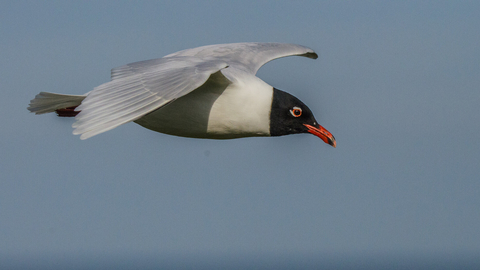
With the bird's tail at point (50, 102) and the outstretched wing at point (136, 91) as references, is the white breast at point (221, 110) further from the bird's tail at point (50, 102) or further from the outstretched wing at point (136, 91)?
the bird's tail at point (50, 102)

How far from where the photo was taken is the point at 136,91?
677 cm

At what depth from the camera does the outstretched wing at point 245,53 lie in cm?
998

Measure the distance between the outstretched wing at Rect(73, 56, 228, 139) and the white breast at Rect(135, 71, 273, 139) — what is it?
654 mm

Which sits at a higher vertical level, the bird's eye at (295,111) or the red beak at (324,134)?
the bird's eye at (295,111)

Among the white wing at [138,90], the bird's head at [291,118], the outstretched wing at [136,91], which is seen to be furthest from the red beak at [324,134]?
the outstretched wing at [136,91]

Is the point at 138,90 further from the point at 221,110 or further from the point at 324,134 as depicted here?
the point at 324,134

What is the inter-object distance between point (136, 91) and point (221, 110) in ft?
6.04

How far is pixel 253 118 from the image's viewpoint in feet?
27.7

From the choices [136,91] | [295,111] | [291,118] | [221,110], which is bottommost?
[136,91]

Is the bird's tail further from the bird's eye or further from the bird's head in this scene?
the bird's eye

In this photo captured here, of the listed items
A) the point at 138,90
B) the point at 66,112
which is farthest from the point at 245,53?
the point at 138,90

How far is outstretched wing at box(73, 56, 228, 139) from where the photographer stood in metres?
6.18

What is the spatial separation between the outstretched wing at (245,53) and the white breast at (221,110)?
1166 millimetres

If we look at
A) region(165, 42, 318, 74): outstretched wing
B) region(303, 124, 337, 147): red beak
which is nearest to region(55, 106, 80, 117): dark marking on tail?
region(165, 42, 318, 74): outstretched wing
